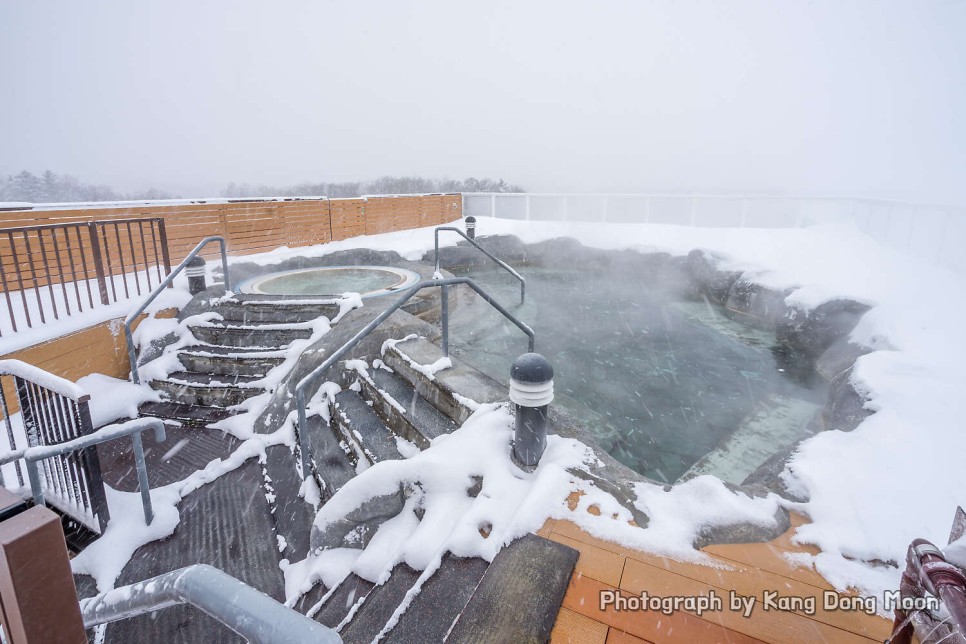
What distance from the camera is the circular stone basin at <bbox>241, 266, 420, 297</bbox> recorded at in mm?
6602

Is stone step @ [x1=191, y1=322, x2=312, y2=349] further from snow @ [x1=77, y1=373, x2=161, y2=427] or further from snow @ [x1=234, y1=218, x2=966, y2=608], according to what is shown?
snow @ [x1=234, y1=218, x2=966, y2=608]

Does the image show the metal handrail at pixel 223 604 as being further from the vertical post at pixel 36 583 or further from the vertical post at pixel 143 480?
the vertical post at pixel 143 480

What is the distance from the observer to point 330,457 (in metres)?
3.62

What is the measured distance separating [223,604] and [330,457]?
295 centimetres

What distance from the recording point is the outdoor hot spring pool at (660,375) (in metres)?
4.03

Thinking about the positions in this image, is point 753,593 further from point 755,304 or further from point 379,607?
point 755,304

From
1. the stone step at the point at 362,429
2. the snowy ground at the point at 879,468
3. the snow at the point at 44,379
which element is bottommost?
the stone step at the point at 362,429

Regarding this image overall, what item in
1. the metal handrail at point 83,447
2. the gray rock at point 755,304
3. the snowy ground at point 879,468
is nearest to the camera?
the snowy ground at point 879,468

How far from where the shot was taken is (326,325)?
5.25 metres

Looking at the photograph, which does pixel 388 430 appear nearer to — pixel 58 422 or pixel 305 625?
pixel 58 422

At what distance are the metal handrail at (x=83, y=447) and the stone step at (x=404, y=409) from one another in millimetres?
1493

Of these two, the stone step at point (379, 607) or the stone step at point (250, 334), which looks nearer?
the stone step at point (379, 607)

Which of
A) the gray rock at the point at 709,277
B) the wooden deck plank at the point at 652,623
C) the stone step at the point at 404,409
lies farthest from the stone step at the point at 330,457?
the gray rock at the point at 709,277

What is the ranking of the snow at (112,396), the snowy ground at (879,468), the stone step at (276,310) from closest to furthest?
the snowy ground at (879,468), the snow at (112,396), the stone step at (276,310)
